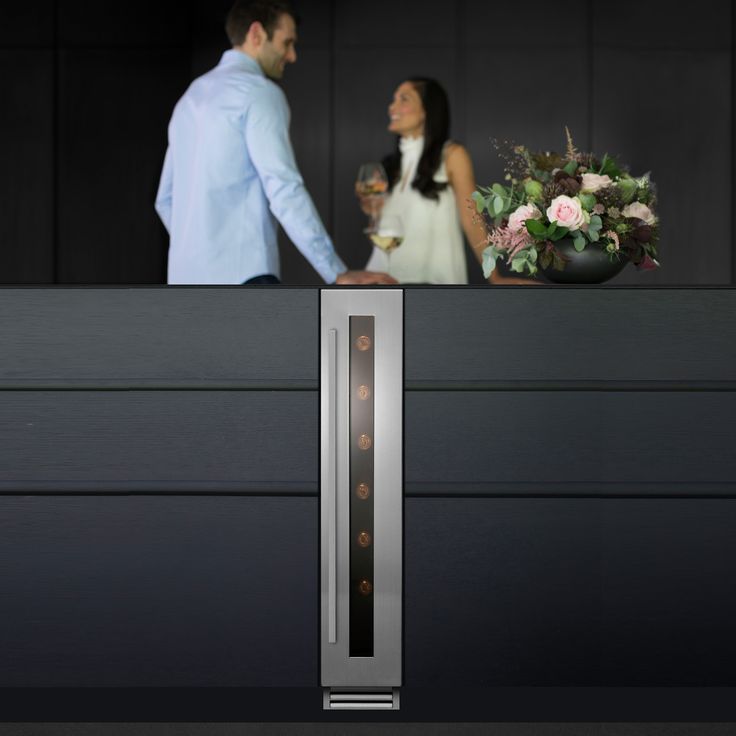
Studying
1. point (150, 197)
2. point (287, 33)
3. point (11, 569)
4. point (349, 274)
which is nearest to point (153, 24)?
point (150, 197)

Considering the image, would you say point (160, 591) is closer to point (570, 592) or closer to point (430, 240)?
point (570, 592)

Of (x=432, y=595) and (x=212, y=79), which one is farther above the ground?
(x=212, y=79)

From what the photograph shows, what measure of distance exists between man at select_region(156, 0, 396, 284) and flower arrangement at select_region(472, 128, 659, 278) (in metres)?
0.54

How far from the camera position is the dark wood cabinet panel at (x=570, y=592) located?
2.21 metres

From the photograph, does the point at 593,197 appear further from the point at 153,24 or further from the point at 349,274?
the point at 153,24

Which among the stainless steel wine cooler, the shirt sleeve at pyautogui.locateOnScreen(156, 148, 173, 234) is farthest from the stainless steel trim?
the shirt sleeve at pyautogui.locateOnScreen(156, 148, 173, 234)

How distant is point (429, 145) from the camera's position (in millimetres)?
3836

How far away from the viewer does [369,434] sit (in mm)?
2219

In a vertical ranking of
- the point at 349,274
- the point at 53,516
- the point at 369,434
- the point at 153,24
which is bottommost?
the point at 53,516

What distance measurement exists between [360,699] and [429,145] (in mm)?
2215

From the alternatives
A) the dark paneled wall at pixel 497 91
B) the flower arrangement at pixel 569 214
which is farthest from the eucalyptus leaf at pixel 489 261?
the dark paneled wall at pixel 497 91

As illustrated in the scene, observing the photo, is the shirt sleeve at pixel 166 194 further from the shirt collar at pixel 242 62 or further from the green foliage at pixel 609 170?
the green foliage at pixel 609 170

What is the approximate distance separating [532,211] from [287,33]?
41.9 inches

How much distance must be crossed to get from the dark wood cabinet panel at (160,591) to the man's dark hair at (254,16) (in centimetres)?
137
